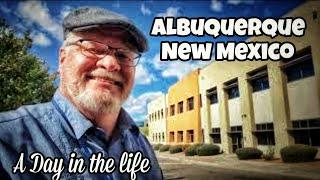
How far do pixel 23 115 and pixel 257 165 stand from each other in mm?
6018

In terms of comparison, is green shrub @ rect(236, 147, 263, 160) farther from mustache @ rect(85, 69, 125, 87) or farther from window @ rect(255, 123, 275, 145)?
mustache @ rect(85, 69, 125, 87)

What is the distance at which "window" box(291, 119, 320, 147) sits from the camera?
9109mm

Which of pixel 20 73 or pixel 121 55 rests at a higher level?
pixel 20 73

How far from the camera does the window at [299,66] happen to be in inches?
325

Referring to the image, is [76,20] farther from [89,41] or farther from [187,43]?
[187,43]

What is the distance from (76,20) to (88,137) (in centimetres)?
155

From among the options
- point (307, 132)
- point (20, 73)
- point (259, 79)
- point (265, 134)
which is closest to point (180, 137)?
point (265, 134)

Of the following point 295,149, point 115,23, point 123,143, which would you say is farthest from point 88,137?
point 295,149

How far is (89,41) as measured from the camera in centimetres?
460

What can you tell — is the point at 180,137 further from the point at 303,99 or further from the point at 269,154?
the point at 303,99

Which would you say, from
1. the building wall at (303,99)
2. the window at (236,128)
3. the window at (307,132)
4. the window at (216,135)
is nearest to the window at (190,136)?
the window at (216,135)

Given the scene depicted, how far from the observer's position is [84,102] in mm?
4711

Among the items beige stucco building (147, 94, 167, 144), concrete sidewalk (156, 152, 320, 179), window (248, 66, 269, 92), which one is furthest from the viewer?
window (248, 66, 269, 92)

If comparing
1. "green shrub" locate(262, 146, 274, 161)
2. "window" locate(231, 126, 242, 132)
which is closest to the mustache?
"green shrub" locate(262, 146, 274, 161)
